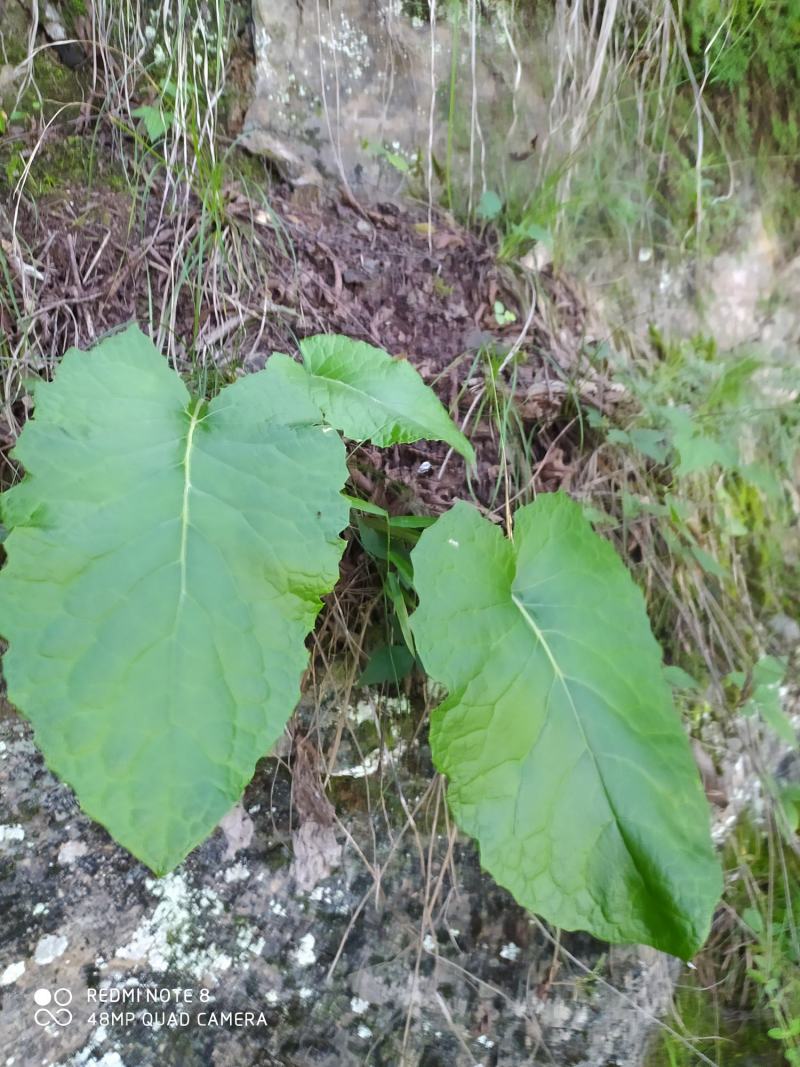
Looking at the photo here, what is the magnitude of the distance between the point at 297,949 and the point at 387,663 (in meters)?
0.51

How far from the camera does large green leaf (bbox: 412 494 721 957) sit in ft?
2.56

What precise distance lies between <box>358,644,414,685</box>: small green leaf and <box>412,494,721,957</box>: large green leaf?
248 millimetres

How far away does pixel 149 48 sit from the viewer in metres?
1.31

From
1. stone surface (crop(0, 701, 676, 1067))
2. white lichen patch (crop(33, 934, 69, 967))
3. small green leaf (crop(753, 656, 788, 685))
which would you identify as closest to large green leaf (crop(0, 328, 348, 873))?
stone surface (crop(0, 701, 676, 1067))

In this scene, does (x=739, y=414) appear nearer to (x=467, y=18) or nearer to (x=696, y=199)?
(x=696, y=199)

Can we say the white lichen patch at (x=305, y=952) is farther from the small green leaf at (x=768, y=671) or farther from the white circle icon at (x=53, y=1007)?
the small green leaf at (x=768, y=671)

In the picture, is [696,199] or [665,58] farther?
[696,199]

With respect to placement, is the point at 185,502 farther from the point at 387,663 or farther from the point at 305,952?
the point at 305,952

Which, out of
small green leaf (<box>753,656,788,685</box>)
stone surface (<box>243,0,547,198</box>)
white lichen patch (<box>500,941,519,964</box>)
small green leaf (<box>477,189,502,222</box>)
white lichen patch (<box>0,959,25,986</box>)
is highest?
stone surface (<box>243,0,547,198</box>)

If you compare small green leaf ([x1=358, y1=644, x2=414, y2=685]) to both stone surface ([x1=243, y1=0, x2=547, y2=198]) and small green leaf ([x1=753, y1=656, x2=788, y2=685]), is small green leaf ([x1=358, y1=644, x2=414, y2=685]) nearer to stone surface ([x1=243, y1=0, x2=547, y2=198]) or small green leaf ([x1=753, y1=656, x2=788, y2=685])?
small green leaf ([x1=753, y1=656, x2=788, y2=685])

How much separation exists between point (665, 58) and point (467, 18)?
48 cm

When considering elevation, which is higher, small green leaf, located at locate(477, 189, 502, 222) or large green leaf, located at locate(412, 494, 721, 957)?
small green leaf, located at locate(477, 189, 502, 222)

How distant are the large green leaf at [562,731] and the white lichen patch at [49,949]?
0.68 meters

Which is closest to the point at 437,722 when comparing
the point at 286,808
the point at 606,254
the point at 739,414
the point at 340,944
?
the point at 286,808
